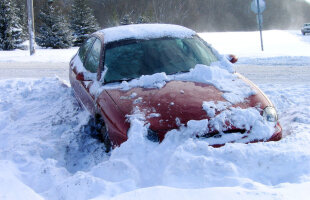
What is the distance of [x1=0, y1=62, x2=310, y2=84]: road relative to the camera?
8.45 meters

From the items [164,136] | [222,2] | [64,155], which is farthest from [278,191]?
[222,2]

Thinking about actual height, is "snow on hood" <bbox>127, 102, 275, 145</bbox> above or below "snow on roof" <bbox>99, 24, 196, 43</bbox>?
below

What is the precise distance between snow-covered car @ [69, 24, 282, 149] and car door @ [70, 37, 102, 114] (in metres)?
0.01

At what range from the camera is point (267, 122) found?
3490mm

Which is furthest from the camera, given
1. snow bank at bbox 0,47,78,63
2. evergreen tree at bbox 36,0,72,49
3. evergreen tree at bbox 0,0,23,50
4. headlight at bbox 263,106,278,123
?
evergreen tree at bbox 36,0,72,49

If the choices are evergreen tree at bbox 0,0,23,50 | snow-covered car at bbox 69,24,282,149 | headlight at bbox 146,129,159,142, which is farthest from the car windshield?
evergreen tree at bbox 0,0,23,50

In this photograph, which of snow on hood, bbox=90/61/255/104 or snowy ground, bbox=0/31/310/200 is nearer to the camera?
snowy ground, bbox=0/31/310/200

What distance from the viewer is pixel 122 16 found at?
164ft

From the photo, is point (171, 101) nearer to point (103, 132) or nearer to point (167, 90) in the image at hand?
point (167, 90)

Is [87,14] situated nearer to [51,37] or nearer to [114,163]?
[51,37]

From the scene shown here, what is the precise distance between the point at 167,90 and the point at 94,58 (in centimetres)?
150

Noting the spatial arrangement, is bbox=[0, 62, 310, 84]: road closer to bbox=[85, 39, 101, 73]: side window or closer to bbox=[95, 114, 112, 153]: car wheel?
bbox=[85, 39, 101, 73]: side window

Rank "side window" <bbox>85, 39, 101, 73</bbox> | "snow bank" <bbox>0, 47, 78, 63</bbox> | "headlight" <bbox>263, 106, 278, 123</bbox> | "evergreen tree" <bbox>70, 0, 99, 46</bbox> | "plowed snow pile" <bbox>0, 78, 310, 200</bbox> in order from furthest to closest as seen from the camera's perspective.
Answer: "evergreen tree" <bbox>70, 0, 99, 46</bbox>, "snow bank" <bbox>0, 47, 78, 63</bbox>, "side window" <bbox>85, 39, 101, 73</bbox>, "headlight" <bbox>263, 106, 278, 123</bbox>, "plowed snow pile" <bbox>0, 78, 310, 200</bbox>

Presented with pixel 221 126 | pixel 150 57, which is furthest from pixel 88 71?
pixel 221 126
